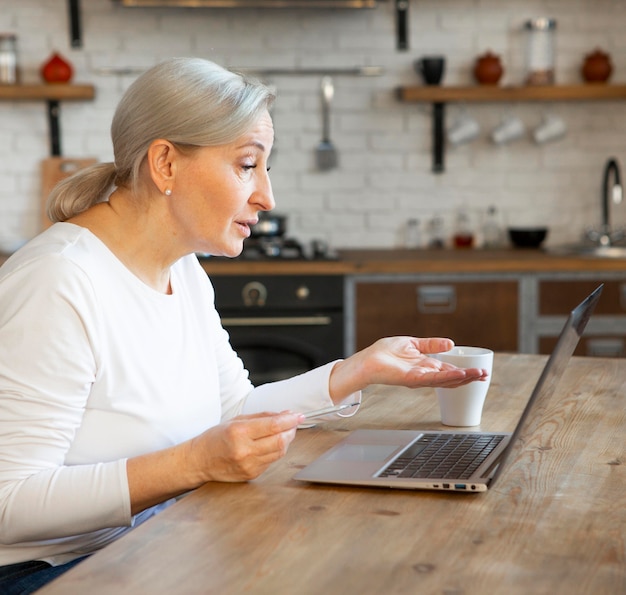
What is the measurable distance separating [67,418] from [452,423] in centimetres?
64

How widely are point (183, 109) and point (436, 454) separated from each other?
0.72 m

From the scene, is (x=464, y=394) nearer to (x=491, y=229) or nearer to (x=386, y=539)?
(x=386, y=539)

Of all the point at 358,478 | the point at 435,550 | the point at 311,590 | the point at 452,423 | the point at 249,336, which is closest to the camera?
the point at 311,590

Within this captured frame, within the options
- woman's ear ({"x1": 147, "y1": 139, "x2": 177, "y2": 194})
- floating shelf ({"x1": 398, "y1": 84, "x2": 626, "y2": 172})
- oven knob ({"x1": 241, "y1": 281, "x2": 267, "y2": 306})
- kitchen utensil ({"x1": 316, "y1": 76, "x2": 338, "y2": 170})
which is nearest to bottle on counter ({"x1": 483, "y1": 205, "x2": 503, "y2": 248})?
floating shelf ({"x1": 398, "y1": 84, "x2": 626, "y2": 172})

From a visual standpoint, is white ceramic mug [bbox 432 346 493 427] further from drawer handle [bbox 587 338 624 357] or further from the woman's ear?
drawer handle [bbox 587 338 624 357]

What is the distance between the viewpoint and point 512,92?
4293mm

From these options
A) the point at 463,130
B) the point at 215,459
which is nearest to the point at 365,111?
the point at 463,130

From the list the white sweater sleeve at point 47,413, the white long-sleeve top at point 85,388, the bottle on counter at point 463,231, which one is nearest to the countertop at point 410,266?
the bottle on counter at point 463,231

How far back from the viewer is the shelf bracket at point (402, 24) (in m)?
4.42

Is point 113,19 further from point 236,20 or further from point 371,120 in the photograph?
point 371,120

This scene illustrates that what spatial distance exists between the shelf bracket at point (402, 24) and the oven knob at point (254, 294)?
4.64ft

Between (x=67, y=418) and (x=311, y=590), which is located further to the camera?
(x=67, y=418)

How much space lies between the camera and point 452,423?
5.40ft

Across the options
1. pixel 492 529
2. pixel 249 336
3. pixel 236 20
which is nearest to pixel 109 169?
pixel 492 529
